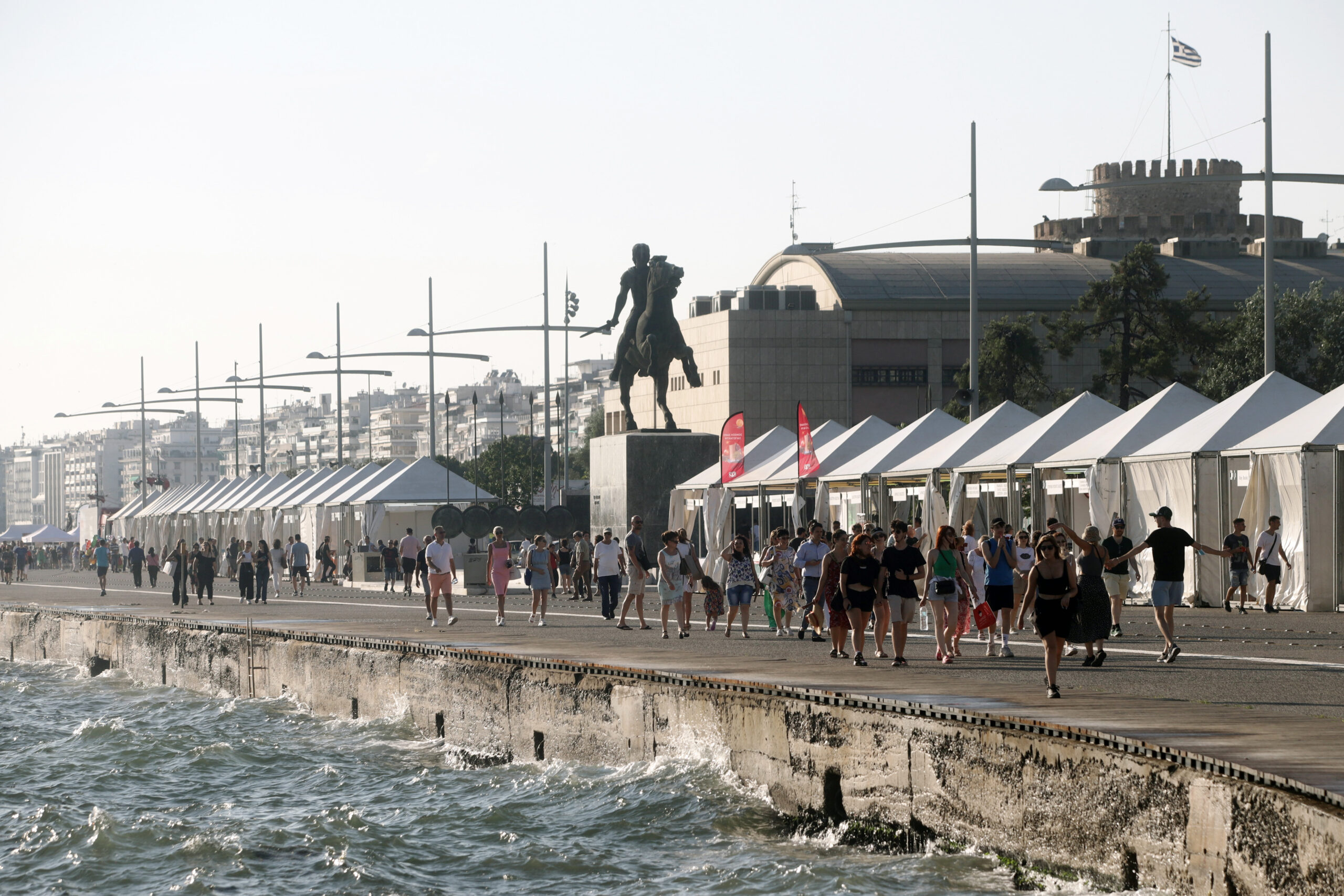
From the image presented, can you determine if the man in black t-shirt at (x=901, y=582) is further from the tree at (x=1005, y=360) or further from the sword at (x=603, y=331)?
the tree at (x=1005, y=360)

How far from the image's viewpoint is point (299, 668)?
23.8 metres

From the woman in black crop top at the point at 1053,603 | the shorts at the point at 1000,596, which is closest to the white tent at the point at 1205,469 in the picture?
Answer: the shorts at the point at 1000,596

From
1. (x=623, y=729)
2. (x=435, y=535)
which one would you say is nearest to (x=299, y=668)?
(x=435, y=535)

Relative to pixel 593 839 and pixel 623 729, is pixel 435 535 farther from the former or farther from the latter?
pixel 593 839

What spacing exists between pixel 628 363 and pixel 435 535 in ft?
40.9

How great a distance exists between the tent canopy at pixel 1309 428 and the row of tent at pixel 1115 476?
3 cm

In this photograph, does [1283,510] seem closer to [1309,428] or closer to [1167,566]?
[1309,428]

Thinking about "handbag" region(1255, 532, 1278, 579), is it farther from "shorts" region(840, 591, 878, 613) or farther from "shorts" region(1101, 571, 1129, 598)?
"shorts" region(840, 591, 878, 613)

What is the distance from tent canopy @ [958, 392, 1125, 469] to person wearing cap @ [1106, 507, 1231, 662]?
12.5m

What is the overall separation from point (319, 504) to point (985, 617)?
3777 centimetres

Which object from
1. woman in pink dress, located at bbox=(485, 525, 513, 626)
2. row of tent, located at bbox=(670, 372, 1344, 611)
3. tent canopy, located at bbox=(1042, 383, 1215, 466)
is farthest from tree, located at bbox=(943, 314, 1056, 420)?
woman in pink dress, located at bbox=(485, 525, 513, 626)

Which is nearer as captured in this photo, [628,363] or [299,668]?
[299,668]

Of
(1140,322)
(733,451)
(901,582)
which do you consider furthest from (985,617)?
(1140,322)

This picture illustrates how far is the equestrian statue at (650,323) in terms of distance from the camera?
36.5 m
